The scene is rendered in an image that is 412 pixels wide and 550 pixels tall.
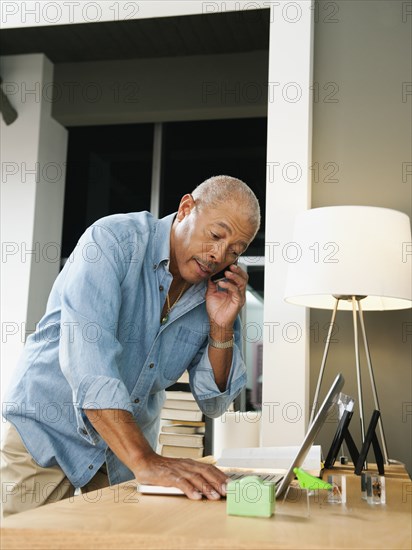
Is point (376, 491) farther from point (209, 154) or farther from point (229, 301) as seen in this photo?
point (209, 154)

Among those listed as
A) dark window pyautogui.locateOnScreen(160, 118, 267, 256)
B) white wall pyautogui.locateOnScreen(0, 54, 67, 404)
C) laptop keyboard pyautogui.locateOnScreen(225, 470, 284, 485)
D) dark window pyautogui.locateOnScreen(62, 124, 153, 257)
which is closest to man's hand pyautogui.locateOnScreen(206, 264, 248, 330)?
laptop keyboard pyautogui.locateOnScreen(225, 470, 284, 485)

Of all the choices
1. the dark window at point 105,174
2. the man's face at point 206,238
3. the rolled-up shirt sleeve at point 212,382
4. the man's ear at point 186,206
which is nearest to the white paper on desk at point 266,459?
the rolled-up shirt sleeve at point 212,382

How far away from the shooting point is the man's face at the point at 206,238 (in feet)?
5.08

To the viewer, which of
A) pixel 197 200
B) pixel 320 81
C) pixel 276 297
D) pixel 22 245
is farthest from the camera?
pixel 22 245

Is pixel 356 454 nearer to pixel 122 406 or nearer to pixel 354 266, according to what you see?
pixel 354 266

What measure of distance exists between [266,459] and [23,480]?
54 centimetres

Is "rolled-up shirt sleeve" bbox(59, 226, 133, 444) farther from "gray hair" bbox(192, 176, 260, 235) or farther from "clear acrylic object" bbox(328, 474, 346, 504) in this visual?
"clear acrylic object" bbox(328, 474, 346, 504)

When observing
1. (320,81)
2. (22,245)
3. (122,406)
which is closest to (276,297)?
(320,81)

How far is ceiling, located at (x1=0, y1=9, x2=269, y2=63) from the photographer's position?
4582mm

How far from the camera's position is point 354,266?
204cm

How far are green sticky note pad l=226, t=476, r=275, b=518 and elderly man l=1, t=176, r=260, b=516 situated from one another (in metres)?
0.49

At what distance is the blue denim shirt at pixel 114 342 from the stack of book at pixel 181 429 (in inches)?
54.9

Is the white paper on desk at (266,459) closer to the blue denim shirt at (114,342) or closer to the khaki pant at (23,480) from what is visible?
the blue denim shirt at (114,342)

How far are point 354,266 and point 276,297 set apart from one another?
1.53 feet
